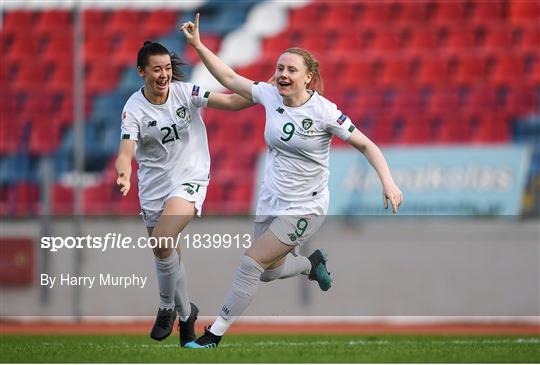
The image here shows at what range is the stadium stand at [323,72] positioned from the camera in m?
15.3

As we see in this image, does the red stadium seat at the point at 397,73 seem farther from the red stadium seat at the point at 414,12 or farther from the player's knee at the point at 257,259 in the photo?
the player's knee at the point at 257,259

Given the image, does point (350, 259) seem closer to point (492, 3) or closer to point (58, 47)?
point (492, 3)

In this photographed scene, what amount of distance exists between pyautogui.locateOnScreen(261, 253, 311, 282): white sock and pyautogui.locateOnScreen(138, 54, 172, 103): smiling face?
147 cm

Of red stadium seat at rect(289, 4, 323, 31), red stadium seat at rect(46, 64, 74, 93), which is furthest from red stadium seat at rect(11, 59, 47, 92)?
red stadium seat at rect(289, 4, 323, 31)

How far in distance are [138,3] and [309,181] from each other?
11091 mm

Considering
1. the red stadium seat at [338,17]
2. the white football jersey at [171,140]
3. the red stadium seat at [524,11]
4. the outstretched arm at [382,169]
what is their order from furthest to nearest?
the red stadium seat at [338,17]
the red stadium seat at [524,11]
the white football jersey at [171,140]
the outstretched arm at [382,169]

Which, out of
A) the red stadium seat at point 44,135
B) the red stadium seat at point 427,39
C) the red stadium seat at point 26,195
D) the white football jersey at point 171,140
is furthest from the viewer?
the red stadium seat at point 44,135

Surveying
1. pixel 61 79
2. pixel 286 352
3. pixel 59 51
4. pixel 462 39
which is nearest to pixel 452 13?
pixel 462 39

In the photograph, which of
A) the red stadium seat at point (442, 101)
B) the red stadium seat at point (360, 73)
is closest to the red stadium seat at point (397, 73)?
the red stadium seat at point (360, 73)

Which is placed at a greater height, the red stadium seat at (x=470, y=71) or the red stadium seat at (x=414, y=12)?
the red stadium seat at (x=414, y=12)

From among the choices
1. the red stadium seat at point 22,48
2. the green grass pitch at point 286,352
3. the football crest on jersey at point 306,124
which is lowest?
the green grass pitch at point 286,352

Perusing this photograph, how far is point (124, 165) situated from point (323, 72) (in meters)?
9.36

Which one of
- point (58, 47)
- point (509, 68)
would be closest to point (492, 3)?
point (509, 68)

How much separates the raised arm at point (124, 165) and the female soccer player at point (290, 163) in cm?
84
